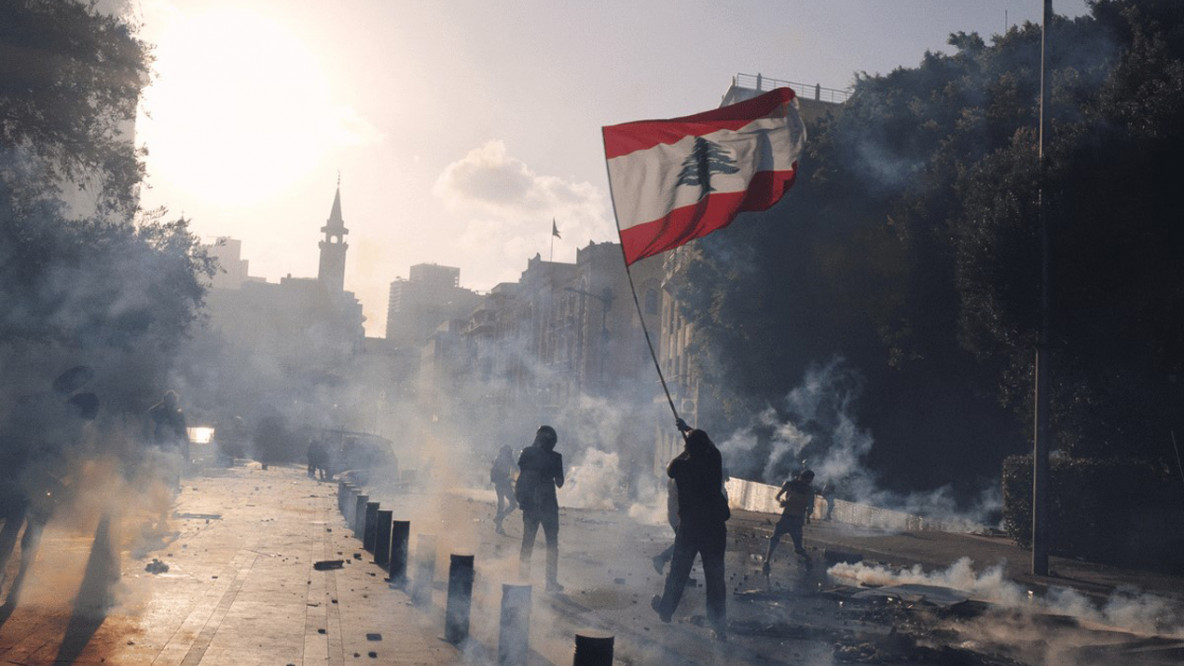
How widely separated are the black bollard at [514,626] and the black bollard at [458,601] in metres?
0.74

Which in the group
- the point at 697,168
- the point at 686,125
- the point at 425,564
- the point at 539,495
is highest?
the point at 686,125

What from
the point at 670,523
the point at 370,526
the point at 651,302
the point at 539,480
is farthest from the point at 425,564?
the point at 651,302

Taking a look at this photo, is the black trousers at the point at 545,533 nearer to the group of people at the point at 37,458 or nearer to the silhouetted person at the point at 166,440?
the group of people at the point at 37,458

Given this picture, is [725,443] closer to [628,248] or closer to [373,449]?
[373,449]

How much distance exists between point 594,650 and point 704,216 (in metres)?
5.56

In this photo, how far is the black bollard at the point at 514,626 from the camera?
752 centimetres

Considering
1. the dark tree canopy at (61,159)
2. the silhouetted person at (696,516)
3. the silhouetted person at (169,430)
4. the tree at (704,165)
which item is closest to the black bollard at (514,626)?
the silhouetted person at (696,516)

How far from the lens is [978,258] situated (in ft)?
61.3

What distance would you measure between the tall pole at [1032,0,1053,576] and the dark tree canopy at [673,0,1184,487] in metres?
0.79

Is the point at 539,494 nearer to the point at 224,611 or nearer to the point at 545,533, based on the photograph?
the point at 545,533

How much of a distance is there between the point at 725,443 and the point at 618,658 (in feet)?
105

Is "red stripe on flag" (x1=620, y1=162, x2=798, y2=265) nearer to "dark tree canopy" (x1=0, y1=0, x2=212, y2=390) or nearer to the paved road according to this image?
the paved road

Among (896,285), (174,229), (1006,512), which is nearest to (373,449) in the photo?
(174,229)

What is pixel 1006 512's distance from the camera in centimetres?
1969
